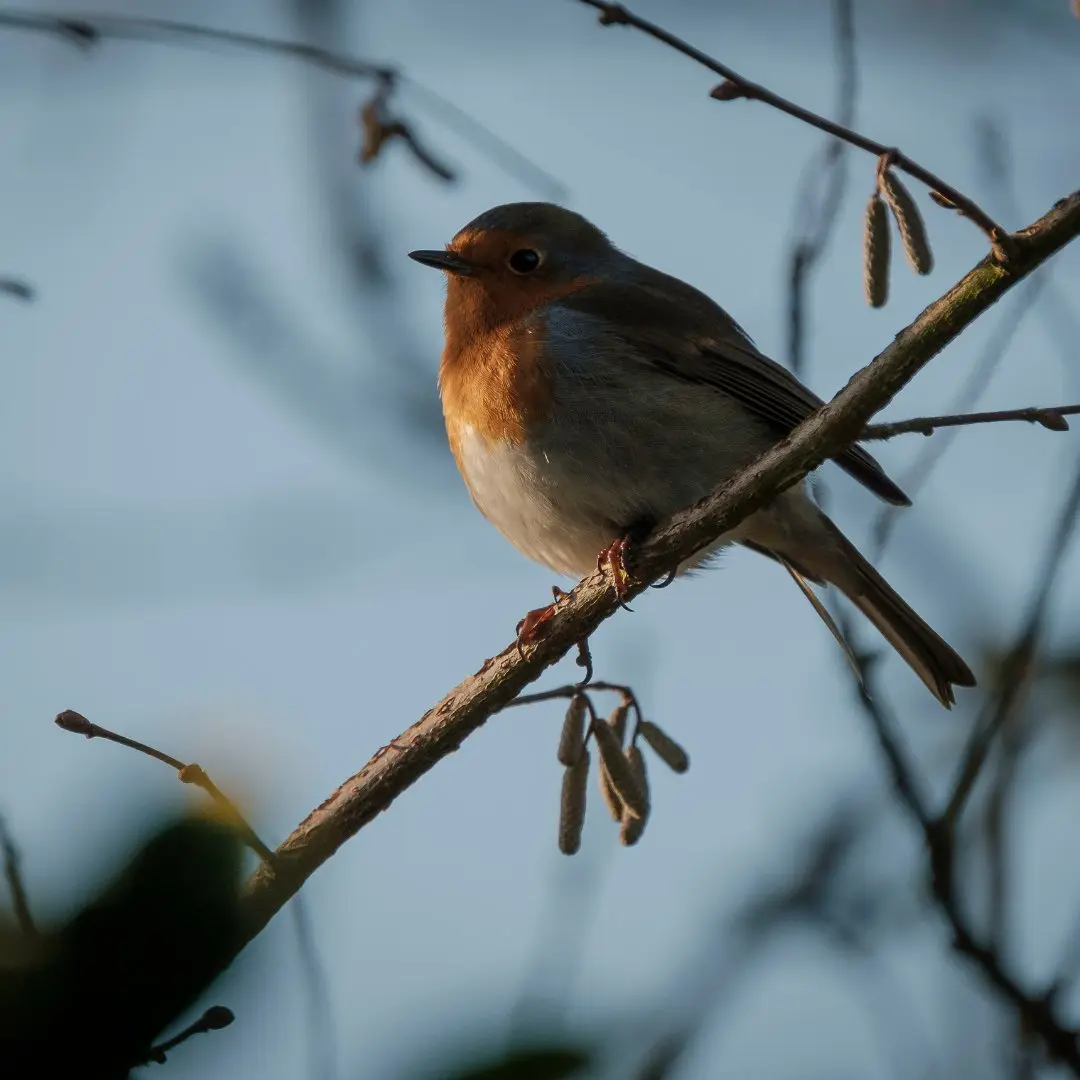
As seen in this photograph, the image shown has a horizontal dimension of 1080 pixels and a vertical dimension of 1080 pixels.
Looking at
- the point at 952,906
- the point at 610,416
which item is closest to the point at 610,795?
the point at 952,906

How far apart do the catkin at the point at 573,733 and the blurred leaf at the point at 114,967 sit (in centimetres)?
234

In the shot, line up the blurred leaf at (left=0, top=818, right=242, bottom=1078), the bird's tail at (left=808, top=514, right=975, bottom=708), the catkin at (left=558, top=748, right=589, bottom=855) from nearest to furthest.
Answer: the blurred leaf at (left=0, top=818, right=242, bottom=1078) < the catkin at (left=558, top=748, right=589, bottom=855) < the bird's tail at (left=808, top=514, right=975, bottom=708)

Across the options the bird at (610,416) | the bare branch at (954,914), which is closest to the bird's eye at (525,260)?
the bird at (610,416)

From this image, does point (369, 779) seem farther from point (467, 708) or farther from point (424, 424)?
point (424, 424)

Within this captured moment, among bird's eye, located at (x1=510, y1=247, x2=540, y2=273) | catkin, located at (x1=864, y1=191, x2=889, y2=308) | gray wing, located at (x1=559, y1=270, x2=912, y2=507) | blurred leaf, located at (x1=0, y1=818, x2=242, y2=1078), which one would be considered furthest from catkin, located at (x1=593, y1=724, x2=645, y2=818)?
bird's eye, located at (x1=510, y1=247, x2=540, y2=273)

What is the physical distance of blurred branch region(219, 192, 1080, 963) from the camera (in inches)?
103

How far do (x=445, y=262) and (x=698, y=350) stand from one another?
3.58 feet

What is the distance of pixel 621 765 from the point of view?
3.46 meters

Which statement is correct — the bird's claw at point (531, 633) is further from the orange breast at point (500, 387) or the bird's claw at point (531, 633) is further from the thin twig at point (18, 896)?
the thin twig at point (18, 896)

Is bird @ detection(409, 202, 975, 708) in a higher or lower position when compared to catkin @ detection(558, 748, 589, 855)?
higher

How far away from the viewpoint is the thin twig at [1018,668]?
11.5 ft

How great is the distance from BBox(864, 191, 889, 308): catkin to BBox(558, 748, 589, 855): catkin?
50.7 inches

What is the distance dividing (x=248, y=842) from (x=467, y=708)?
2.15m

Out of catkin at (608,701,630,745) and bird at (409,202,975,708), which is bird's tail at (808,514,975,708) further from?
catkin at (608,701,630,745)
